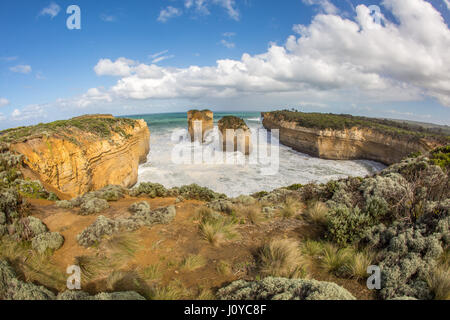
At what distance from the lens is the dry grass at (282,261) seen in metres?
3.36

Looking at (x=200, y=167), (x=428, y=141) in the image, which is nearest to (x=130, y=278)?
(x=200, y=167)

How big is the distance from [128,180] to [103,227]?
13125 mm

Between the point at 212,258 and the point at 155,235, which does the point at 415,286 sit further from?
the point at 155,235

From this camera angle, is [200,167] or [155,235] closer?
[155,235]

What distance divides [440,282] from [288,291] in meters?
2.05

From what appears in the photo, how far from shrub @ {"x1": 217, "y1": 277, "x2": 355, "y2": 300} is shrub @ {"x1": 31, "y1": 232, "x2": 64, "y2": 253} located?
3697 millimetres

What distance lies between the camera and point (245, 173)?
67.7 feet

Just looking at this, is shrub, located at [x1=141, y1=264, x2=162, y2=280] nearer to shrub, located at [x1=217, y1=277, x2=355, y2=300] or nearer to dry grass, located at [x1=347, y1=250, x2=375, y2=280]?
shrub, located at [x1=217, y1=277, x2=355, y2=300]

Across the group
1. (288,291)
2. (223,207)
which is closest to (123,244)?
(223,207)

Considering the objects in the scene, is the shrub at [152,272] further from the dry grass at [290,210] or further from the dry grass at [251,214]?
the dry grass at [290,210]

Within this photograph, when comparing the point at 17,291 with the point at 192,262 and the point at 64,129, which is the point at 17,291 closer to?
the point at 192,262

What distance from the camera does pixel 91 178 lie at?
12508 millimetres

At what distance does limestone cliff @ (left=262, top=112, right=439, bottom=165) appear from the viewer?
20.5 metres

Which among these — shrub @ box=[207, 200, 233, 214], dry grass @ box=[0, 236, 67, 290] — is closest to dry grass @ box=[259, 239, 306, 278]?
shrub @ box=[207, 200, 233, 214]
